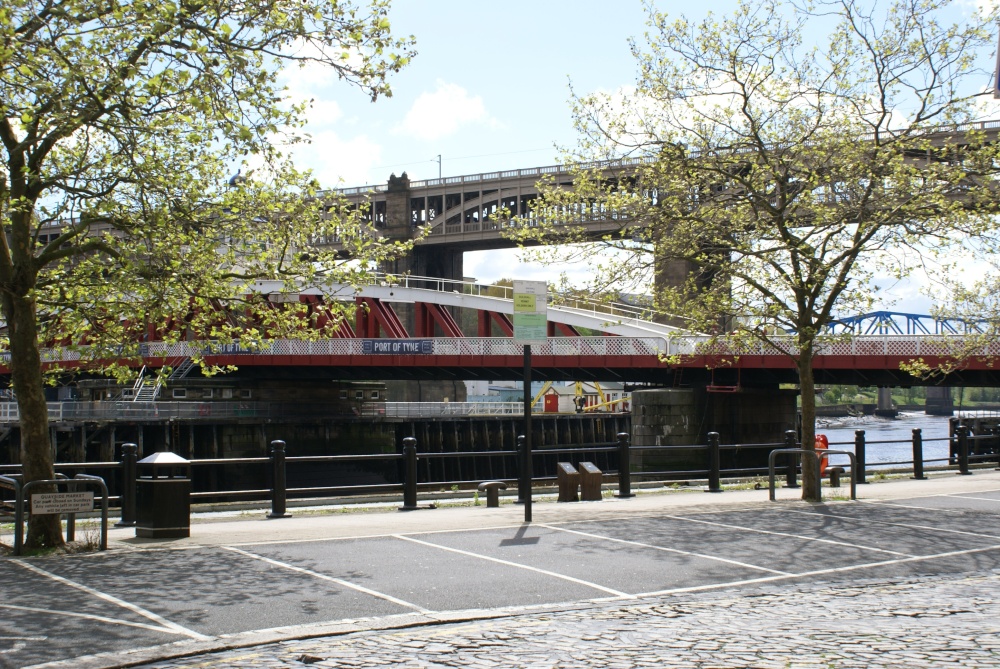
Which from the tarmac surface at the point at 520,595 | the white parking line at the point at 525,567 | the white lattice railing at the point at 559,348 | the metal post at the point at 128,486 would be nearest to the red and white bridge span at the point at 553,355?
the white lattice railing at the point at 559,348

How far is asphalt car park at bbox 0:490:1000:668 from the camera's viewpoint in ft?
25.8

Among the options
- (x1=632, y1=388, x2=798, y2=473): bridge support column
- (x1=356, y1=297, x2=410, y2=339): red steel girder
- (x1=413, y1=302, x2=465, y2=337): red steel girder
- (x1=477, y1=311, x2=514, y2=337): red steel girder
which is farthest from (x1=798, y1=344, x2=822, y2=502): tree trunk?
(x1=413, y1=302, x2=465, y2=337): red steel girder

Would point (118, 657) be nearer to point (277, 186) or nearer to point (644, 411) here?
point (277, 186)

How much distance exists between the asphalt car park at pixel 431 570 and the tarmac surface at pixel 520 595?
3 cm

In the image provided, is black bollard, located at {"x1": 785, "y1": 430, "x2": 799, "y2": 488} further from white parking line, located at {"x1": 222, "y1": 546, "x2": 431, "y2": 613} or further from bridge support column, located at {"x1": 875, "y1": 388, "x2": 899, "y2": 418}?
bridge support column, located at {"x1": 875, "y1": 388, "x2": 899, "y2": 418}

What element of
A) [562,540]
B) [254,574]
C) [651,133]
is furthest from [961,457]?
[254,574]

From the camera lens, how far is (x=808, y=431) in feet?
59.5

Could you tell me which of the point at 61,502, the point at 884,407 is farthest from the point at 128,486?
the point at 884,407

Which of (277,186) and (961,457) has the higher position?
(277,186)

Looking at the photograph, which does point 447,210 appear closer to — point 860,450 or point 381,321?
point 381,321

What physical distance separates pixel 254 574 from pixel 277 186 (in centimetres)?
584

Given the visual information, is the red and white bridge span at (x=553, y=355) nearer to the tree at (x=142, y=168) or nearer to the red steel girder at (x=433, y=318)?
the red steel girder at (x=433, y=318)

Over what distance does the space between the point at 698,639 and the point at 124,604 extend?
4.52 meters

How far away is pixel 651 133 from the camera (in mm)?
18047
